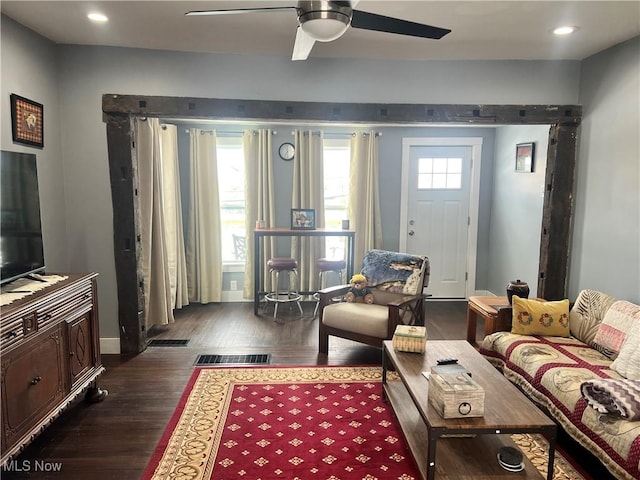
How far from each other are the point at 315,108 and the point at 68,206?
2.22m

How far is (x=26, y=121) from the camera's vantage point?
3.03m

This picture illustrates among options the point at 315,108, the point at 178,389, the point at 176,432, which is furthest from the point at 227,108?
the point at 176,432

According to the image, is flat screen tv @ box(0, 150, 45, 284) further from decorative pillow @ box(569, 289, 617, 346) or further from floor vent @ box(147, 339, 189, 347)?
decorative pillow @ box(569, 289, 617, 346)

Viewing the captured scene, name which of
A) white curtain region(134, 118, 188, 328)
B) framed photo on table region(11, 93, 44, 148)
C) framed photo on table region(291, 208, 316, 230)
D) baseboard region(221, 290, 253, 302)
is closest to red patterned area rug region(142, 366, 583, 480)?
white curtain region(134, 118, 188, 328)

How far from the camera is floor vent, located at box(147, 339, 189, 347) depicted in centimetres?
404

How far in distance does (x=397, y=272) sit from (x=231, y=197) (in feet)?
8.33

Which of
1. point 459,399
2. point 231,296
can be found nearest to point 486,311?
point 459,399

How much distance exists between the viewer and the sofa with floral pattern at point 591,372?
2.04m

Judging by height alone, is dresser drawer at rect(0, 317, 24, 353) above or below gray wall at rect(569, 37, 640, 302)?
below

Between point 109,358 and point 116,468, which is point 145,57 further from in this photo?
point 116,468

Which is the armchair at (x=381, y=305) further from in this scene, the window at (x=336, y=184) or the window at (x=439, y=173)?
the window at (x=439, y=173)

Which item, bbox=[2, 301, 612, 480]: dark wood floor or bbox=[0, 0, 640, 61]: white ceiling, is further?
bbox=[0, 0, 640, 61]: white ceiling

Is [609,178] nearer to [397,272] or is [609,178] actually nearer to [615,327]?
[615,327]

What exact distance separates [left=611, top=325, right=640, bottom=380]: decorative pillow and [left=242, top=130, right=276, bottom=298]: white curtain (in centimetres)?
378
